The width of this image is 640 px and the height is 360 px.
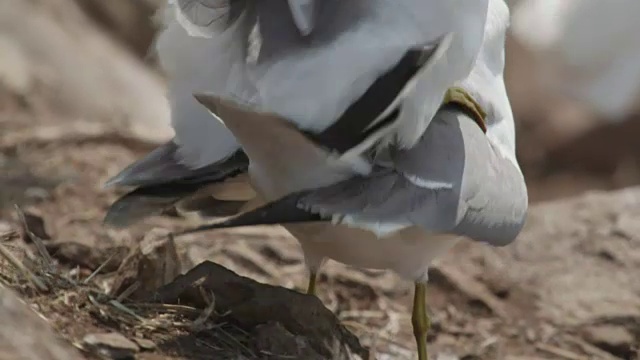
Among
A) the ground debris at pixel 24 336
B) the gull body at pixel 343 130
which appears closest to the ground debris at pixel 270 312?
the gull body at pixel 343 130

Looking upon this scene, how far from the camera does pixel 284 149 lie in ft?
7.43

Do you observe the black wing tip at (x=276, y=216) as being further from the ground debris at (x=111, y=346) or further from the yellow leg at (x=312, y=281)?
the yellow leg at (x=312, y=281)

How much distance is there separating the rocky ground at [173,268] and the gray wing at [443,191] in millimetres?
363

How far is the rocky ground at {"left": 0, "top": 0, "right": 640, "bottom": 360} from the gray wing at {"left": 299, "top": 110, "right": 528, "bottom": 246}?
0.36 m

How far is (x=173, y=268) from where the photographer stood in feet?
9.29

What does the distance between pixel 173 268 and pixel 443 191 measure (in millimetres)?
809

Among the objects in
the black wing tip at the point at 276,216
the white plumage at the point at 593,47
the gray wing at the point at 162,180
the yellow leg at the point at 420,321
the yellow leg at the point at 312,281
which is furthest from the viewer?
the white plumage at the point at 593,47

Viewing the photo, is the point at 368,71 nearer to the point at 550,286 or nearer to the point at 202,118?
the point at 202,118

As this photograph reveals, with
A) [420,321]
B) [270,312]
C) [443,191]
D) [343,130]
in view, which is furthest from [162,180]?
[420,321]

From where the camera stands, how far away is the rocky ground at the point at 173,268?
242 centimetres

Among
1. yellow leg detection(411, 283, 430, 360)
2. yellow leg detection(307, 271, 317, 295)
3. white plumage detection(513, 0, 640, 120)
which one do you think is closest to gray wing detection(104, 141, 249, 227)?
yellow leg detection(307, 271, 317, 295)

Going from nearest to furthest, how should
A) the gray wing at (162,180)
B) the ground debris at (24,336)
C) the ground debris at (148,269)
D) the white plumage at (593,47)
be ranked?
the ground debris at (24,336)
the gray wing at (162,180)
the ground debris at (148,269)
the white plumage at (593,47)

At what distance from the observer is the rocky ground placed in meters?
2.42

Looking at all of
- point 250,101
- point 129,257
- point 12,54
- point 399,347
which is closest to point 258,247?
point 399,347
